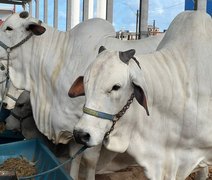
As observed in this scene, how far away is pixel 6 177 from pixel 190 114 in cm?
111

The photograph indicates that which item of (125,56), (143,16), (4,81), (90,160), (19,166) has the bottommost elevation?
(19,166)

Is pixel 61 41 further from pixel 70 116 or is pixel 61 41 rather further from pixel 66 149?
pixel 66 149

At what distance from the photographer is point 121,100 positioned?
221 cm

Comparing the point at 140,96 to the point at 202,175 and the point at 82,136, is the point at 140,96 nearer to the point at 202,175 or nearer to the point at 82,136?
the point at 82,136

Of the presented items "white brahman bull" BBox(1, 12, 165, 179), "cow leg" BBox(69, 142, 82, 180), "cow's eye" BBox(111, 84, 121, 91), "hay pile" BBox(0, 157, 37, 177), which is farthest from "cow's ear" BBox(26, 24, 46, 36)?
"cow's eye" BBox(111, 84, 121, 91)

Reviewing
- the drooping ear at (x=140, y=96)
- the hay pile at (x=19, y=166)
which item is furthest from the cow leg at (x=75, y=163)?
the drooping ear at (x=140, y=96)

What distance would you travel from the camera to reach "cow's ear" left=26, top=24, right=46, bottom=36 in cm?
331

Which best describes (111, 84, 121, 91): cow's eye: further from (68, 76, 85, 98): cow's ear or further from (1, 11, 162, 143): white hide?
(1, 11, 162, 143): white hide

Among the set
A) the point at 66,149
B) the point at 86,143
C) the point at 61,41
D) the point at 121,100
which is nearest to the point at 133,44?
the point at 61,41

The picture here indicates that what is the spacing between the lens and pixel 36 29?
3324 millimetres

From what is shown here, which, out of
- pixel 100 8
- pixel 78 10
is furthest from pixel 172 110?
pixel 78 10

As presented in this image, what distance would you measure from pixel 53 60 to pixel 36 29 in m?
0.27

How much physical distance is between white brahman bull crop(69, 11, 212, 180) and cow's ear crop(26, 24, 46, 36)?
3.43 ft

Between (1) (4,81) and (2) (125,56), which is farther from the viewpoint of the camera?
(1) (4,81)
